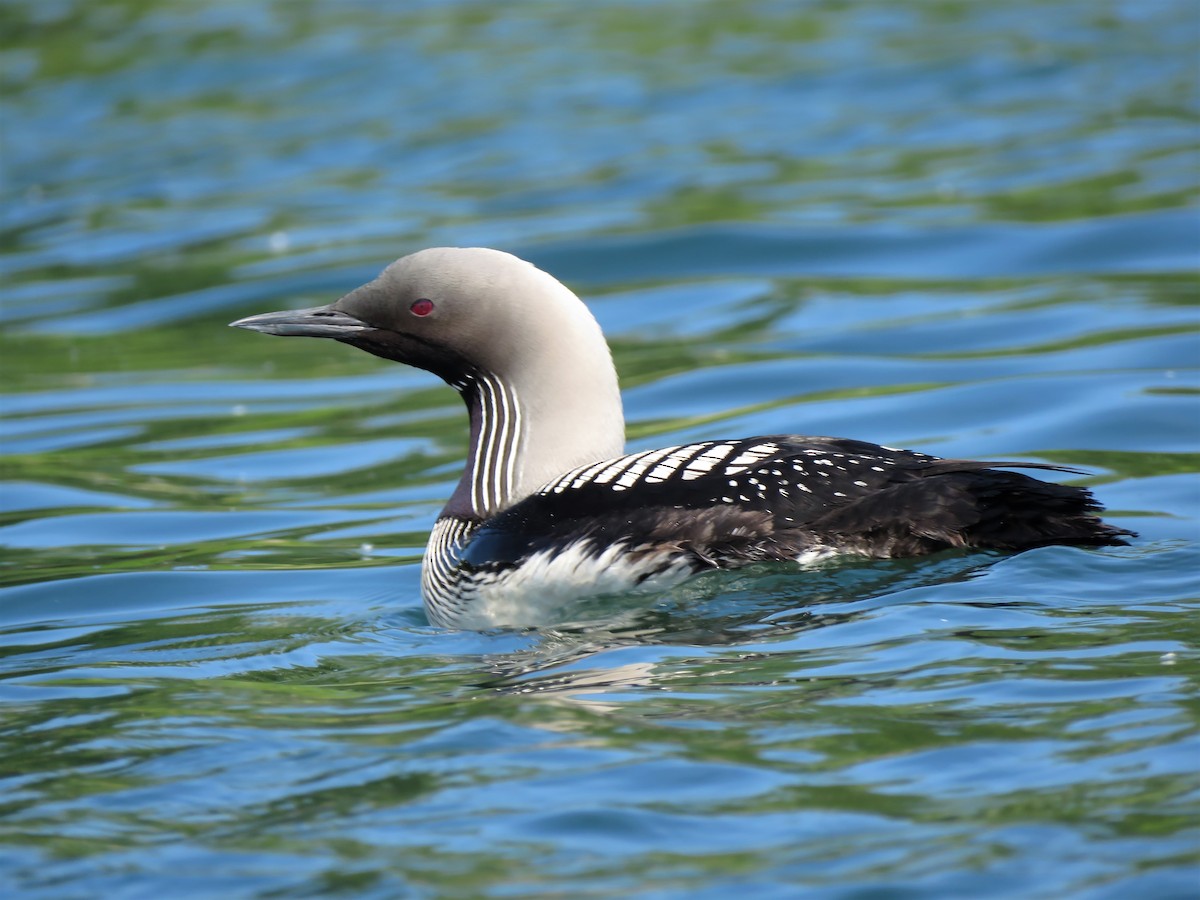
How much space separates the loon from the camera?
4.54 metres

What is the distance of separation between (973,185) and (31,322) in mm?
5621

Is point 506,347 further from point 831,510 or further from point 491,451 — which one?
point 831,510

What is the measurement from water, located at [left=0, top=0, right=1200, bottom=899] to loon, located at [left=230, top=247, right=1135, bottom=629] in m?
0.10

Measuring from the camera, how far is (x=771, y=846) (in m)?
3.14

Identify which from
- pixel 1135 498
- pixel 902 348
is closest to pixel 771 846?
pixel 1135 498

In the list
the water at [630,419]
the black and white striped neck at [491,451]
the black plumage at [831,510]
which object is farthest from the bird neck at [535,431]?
the water at [630,419]

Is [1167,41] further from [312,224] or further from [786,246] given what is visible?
[312,224]

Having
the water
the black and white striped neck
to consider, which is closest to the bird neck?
the black and white striped neck

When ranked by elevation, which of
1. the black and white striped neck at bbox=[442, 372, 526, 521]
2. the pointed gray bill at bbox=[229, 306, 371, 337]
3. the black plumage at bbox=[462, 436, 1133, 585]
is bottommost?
the black plumage at bbox=[462, 436, 1133, 585]

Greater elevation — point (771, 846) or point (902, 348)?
point (902, 348)

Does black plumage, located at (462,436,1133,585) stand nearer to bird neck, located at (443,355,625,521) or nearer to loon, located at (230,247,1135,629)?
loon, located at (230,247,1135,629)

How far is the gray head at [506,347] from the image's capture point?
500 centimetres

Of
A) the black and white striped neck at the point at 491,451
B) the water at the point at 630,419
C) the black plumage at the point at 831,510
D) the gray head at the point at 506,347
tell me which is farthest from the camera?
the black and white striped neck at the point at 491,451

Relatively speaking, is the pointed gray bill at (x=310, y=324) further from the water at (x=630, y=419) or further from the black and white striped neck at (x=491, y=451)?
the water at (x=630, y=419)
